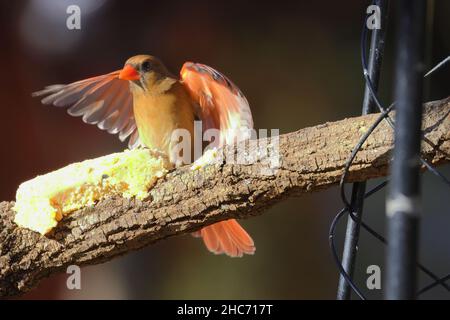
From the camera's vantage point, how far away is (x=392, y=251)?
76 cm

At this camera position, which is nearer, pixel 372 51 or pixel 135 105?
pixel 372 51

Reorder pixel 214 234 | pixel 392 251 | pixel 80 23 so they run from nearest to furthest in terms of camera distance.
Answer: pixel 392 251
pixel 214 234
pixel 80 23

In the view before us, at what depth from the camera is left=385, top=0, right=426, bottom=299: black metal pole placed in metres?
0.75

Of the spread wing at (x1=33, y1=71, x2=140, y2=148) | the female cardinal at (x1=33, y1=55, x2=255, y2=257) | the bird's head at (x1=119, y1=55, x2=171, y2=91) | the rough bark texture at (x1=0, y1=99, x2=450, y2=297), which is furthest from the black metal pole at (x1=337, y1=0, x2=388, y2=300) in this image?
the spread wing at (x1=33, y1=71, x2=140, y2=148)

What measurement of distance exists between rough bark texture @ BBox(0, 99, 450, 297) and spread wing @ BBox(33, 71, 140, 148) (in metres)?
0.75

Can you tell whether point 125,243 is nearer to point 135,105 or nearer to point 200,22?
point 135,105

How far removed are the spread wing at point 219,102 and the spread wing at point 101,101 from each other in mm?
266

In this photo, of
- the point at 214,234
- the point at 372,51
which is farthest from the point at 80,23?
the point at 372,51

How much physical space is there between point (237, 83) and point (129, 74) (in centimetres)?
126
